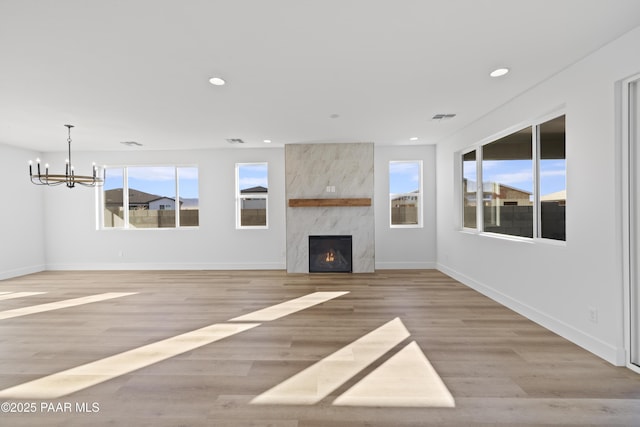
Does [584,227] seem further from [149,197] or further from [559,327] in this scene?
[149,197]

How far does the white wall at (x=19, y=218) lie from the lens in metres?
5.56

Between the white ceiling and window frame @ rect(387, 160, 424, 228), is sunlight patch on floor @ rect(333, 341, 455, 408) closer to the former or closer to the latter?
the white ceiling

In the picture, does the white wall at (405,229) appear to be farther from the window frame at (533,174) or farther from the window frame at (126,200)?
the window frame at (126,200)

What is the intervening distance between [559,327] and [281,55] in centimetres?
369

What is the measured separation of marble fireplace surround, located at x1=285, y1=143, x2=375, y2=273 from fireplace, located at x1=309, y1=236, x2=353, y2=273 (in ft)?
0.41

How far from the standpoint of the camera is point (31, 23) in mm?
2031

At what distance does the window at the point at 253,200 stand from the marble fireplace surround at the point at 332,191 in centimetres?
71

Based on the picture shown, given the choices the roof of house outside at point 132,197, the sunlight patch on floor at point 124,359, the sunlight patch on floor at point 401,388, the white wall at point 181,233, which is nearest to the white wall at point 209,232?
the white wall at point 181,233

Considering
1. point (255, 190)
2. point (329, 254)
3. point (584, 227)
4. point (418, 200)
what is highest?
point (255, 190)

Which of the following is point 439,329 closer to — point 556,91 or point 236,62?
point 556,91

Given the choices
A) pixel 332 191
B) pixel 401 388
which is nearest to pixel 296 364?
pixel 401 388

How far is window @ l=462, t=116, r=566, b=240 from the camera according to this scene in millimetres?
3055

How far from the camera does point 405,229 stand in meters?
6.19

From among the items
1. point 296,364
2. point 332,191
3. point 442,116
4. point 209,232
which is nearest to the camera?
point 296,364
